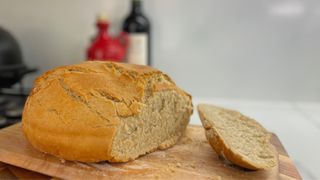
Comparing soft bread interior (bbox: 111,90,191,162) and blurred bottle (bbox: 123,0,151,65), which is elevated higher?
blurred bottle (bbox: 123,0,151,65)

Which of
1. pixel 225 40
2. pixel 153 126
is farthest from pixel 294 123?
pixel 153 126

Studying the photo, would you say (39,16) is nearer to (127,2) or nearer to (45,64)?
(45,64)

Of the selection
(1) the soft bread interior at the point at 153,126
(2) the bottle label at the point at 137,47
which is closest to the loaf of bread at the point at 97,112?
(1) the soft bread interior at the point at 153,126

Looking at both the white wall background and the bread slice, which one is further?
the white wall background

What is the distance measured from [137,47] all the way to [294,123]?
0.77 m

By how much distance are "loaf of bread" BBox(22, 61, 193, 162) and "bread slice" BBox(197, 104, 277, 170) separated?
146 mm

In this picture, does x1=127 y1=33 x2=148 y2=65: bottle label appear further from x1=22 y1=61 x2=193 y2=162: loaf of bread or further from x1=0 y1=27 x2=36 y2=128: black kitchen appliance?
x1=22 y1=61 x2=193 y2=162: loaf of bread

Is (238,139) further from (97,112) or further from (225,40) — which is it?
(225,40)

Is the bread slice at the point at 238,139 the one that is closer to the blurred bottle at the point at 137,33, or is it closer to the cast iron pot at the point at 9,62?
the blurred bottle at the point at 137,33

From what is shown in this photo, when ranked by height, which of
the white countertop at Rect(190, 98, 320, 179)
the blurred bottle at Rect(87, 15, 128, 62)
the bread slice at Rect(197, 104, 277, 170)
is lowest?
the white countertop at Rect(190, 98, 320, 179)

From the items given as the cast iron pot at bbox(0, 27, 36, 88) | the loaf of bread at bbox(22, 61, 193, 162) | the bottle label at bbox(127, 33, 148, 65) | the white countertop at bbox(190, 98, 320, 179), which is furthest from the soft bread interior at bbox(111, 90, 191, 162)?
the cast iron pot at bbox(0, 27, 36, 88)

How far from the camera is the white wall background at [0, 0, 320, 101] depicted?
1.33 m

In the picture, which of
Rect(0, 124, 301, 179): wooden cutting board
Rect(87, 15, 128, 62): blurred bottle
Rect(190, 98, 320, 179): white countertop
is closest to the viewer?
Rect(0, 124, 301, 179): wooden cutting board

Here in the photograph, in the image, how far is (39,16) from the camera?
160 cm
